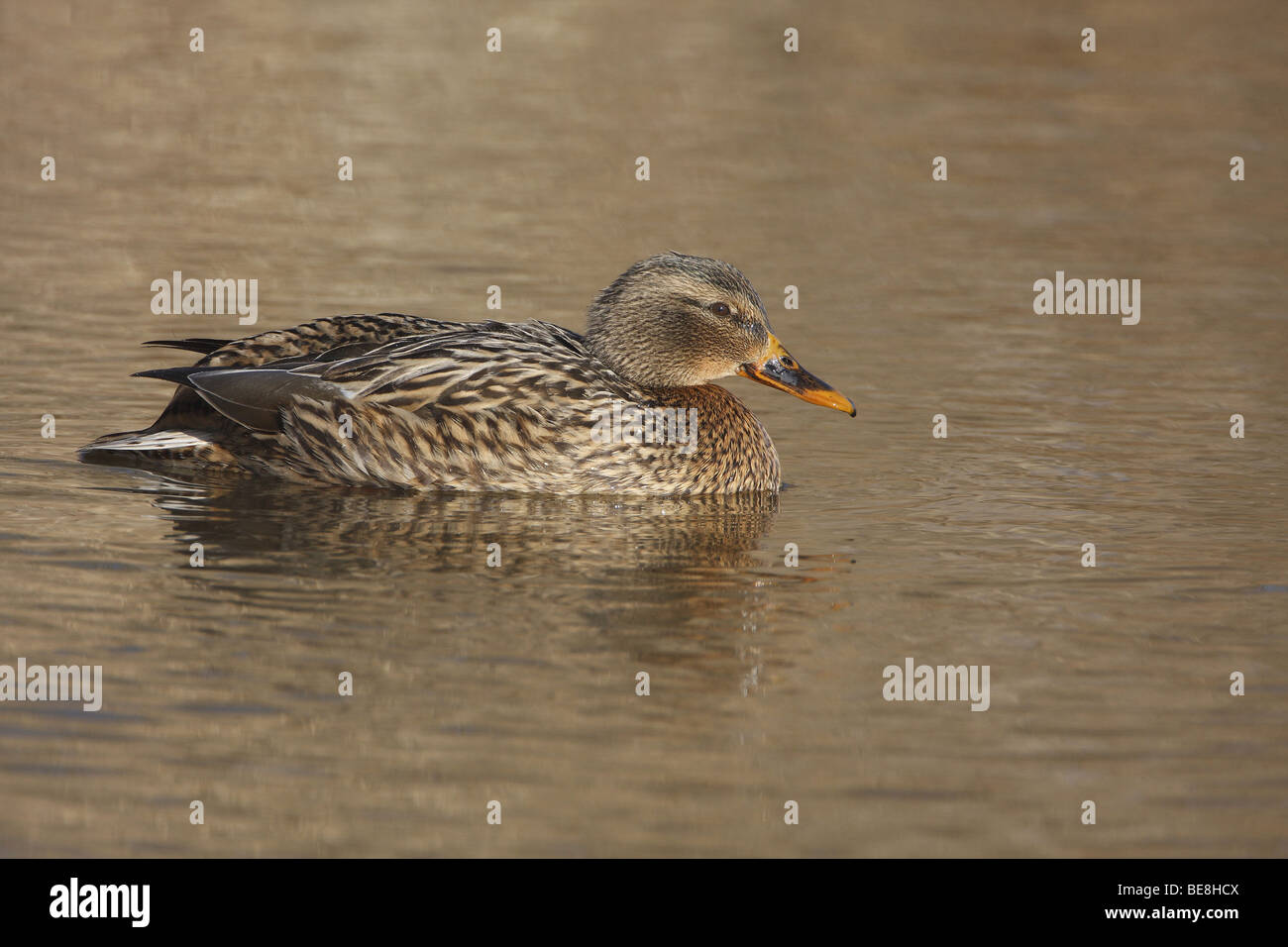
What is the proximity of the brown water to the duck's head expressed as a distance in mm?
819

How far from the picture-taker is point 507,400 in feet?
34.4

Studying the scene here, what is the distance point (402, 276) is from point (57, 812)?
10424 millimetres

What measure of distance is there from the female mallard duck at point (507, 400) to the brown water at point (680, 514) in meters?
0.24

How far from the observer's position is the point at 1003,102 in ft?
84.0

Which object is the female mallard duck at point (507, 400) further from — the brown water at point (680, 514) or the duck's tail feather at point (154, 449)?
the brown water at point (680, 514)

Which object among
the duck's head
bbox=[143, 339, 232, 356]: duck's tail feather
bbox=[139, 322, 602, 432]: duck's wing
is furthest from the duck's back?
bbox=[143, 339, 232, 356]: duck's tail feather

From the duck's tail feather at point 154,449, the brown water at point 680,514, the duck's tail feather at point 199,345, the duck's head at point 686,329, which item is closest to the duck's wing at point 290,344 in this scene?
the duck's tail feather at point 199,345

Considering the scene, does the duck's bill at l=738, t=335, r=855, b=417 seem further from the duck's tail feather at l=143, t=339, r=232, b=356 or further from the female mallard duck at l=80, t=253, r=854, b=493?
the duck's tail feather at l=143, t=339, r=232, b=356

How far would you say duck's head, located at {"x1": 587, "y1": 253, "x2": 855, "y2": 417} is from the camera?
11047 mm

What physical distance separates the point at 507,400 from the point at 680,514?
45.6 inches

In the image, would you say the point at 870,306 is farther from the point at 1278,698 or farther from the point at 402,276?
the point at 1278,698

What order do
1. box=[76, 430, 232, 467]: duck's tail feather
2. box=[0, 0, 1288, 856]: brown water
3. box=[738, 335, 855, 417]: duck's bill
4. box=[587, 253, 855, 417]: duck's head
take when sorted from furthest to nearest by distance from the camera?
1. box=[738, 335, 855, 417]: duck's bill
2. box=[587, 253, 855, 417]: duck's head
3. box=[76, 430, 232, 467]: duck's tail feather
4. box=[0, 0, 1288, 856]: brown water

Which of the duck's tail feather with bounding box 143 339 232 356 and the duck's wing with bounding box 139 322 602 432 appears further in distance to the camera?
the duck's tail feather with bounding box 143 339 232 356

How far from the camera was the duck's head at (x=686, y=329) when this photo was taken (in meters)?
11.0
